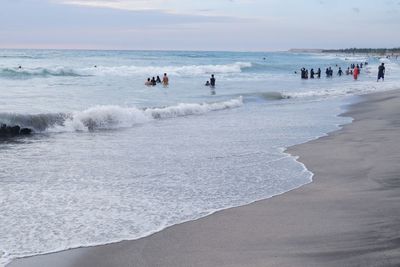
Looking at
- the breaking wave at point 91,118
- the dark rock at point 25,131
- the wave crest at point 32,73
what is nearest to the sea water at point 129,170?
the breaking wave at point 91,118

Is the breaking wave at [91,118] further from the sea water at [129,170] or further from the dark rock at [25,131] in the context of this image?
the dark rock at [25,131]

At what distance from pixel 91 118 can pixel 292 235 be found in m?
12.5

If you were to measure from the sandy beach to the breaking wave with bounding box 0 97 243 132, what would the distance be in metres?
9.60

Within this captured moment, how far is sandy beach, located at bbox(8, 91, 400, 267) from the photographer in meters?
4.98

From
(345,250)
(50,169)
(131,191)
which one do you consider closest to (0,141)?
(50,169)

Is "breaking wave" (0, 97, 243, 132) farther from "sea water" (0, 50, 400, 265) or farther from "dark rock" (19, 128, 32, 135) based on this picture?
"dark rock" (19, 128, 32, 135)

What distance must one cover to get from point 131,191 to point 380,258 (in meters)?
4.21

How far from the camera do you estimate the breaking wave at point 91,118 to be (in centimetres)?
1588

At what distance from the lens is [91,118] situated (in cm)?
1727

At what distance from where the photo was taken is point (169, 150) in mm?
11805

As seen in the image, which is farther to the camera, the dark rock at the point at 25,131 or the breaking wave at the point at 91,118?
the breaking wave at the point at 91,118

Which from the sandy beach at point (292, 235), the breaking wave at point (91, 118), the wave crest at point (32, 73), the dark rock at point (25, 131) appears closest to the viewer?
the sandy beach at point (292, 235)

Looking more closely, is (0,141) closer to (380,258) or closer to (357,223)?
(357,223)

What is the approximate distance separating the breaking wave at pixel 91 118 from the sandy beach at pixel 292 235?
9.60 meters
